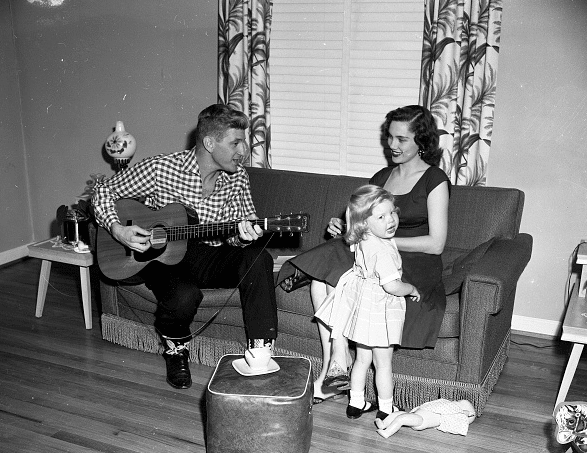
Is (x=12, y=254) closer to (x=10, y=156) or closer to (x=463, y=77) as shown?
(x=10, y=156)

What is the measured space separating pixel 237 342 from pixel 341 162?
1.25m

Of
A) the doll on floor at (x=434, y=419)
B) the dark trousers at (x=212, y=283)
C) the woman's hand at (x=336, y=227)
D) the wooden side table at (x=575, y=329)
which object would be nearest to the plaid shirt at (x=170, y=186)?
the dark trousers at (x=212, y=283)

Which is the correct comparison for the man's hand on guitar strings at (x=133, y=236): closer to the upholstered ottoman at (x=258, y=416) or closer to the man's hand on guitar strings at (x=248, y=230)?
the man's hand on guitar strings at (x=248, y=230)

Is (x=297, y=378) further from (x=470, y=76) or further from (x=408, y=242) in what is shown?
(x=470, y=76)

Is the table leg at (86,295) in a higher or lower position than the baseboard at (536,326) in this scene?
higher

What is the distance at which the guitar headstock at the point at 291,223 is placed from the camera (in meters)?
2.71

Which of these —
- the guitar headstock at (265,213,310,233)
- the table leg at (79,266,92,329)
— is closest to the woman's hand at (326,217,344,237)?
the guitar headstock at (265,213,310,233)

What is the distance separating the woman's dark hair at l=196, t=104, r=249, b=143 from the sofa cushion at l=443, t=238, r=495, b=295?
1.14 metres

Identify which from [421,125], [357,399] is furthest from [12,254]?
[421,125]

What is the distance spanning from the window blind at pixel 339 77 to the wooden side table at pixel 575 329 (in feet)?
4.08

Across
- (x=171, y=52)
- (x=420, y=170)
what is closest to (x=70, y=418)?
(x=420, y=170)

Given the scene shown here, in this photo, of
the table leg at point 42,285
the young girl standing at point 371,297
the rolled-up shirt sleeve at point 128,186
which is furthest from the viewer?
the table leg at point 42,285

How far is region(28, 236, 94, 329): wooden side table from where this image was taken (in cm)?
341

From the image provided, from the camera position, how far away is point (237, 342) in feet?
9.84
